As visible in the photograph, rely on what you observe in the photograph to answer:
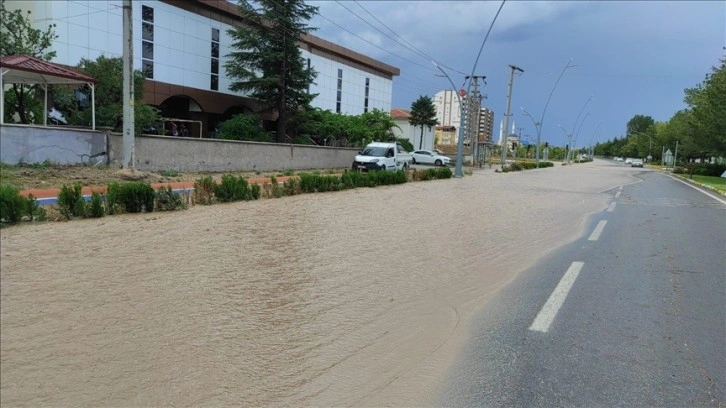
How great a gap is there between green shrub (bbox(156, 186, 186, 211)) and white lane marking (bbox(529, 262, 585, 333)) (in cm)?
741

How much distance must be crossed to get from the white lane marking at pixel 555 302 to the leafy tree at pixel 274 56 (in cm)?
2817

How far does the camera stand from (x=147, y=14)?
30.1m

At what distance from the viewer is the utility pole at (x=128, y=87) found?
1641 cm

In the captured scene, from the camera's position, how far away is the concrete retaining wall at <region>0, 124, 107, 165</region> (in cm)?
1422

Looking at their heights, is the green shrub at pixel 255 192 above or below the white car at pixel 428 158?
below

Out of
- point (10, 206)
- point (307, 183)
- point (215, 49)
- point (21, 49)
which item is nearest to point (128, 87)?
point (307, 183)

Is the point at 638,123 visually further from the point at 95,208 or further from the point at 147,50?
the point at 95,208

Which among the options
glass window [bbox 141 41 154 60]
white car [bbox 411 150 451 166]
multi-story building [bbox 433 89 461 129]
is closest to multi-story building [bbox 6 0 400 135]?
glass window [bbox 141 41 154 60]

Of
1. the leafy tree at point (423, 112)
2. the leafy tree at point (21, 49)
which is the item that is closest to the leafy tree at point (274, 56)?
the leafy tree at point (21, 49)

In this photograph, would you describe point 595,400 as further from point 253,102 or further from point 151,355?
point 253,102

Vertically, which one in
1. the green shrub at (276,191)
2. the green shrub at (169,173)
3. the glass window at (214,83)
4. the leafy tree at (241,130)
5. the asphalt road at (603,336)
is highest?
the glass window at (214,83)

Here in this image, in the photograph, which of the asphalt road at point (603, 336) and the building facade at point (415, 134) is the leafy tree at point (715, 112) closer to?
the asphalt road at point (603, 336)

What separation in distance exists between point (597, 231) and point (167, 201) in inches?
345

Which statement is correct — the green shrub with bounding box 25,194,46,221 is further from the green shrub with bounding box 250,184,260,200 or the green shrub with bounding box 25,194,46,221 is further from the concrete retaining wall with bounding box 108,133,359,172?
the concrete retaining wall with bounding box 108,133,359,172
